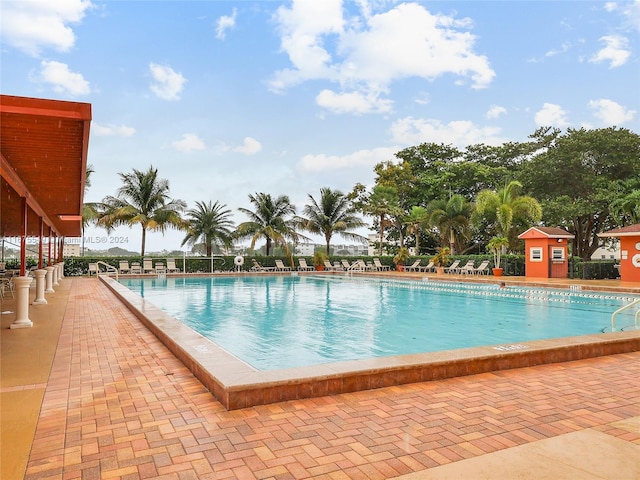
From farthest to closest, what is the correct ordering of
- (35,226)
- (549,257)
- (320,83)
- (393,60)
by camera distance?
1. (320,83)
2. (393,60)
3. (549,257)
4. (35,226)

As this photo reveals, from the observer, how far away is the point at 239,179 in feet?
108

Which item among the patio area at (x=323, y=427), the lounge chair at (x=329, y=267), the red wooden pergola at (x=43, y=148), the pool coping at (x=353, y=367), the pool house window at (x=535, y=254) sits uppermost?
the red wooden pergola at (x=43, y=148)

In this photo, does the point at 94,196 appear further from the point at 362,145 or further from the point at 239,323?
the point at 239,323

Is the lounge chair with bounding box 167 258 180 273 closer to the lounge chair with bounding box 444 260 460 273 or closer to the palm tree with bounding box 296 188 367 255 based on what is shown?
the palm tree with bounding box 296 188 367 255

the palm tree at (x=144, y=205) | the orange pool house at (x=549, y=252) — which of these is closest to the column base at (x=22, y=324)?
the palm tree at (x=144, y=205)

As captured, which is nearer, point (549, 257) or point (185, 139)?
point (549, 257)

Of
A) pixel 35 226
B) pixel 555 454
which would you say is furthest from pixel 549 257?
pixel 35 226

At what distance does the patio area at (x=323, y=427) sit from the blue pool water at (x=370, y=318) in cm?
219

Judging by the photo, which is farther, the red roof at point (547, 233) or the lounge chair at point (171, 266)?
the lounge chair at point (171, 266)

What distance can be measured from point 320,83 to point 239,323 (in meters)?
22.1

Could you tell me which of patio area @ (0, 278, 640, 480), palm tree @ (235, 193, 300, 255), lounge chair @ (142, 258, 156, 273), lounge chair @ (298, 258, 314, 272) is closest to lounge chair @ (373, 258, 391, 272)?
lounge chair @ (298, 258, 314, 272)

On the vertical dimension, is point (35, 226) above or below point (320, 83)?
below

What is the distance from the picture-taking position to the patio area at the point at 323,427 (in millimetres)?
2553

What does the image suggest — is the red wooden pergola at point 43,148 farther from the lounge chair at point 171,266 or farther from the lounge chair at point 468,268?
the lounge chair at point 468,268
